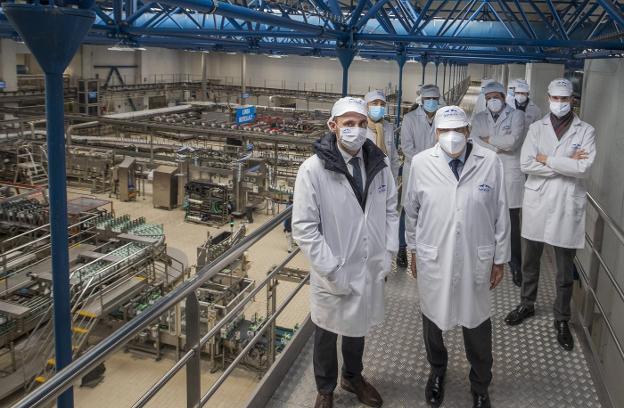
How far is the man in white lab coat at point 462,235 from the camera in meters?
2.92

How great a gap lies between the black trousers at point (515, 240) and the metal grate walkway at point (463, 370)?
0.59 metres

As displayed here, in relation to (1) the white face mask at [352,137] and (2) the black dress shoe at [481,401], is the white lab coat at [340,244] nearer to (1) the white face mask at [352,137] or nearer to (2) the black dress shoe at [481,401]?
(1) the white face mask at [352,137]

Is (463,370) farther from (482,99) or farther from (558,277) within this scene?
(482,99)

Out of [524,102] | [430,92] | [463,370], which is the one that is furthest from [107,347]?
[524,102]

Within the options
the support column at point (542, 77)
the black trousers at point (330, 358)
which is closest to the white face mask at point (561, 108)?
the black trousers at point (330, 358)

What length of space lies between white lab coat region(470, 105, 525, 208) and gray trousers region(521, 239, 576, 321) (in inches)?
31.1

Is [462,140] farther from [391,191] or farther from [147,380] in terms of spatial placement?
[147,380]

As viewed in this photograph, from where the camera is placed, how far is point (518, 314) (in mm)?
4121

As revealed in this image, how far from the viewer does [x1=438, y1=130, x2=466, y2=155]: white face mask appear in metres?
2.94

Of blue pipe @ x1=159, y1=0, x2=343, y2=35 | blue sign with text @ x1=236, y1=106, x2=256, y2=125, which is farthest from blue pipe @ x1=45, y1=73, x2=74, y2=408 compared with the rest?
blue sign with text @ x1=236, y1=106, x2=256, y2=125

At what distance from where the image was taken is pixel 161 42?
11.7 metres

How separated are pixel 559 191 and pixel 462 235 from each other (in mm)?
1356

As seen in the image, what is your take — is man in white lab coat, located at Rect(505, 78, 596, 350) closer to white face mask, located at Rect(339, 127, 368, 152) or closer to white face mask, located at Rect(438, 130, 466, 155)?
white face mask, located at Rect(438, 130, 466, 155)

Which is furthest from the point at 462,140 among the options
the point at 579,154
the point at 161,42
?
the point at 161,42
